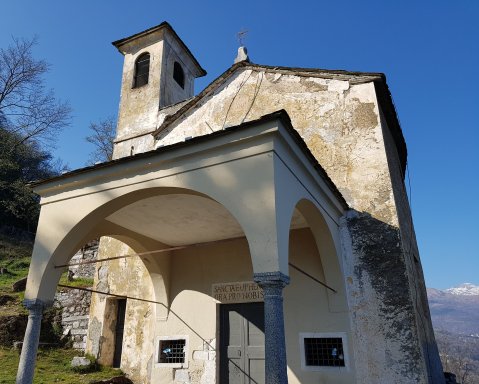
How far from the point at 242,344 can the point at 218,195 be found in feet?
13.2

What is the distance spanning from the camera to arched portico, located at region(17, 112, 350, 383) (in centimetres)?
407

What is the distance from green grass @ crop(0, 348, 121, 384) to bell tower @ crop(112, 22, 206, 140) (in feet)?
19.9

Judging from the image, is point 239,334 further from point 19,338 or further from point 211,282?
point 19,338

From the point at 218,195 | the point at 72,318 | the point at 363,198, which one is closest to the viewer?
the point at 218,195

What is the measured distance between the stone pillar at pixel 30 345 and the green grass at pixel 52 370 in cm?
317

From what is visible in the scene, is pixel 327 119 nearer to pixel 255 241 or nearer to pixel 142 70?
pixel 255 241

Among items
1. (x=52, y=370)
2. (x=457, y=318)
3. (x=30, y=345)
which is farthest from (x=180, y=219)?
(x=457, y=318)

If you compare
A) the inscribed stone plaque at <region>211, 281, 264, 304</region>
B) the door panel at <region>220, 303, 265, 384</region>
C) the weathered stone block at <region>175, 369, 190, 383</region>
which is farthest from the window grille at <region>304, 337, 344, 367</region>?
the weathered stone block at <region>175, 369, 190, 383</region>

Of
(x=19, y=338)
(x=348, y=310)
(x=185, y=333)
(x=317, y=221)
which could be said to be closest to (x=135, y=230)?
(x=185, y=333)

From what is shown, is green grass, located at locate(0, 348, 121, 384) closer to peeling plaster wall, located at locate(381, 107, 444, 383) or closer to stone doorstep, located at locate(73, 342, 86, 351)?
stone doorstep, located at locate(73, 342, 86, 351)

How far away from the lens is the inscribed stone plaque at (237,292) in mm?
7562

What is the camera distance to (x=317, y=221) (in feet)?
20.0

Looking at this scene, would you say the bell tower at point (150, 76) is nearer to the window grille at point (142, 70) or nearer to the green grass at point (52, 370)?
the window grille at point (142, 70)

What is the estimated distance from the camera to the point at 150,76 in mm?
12016
